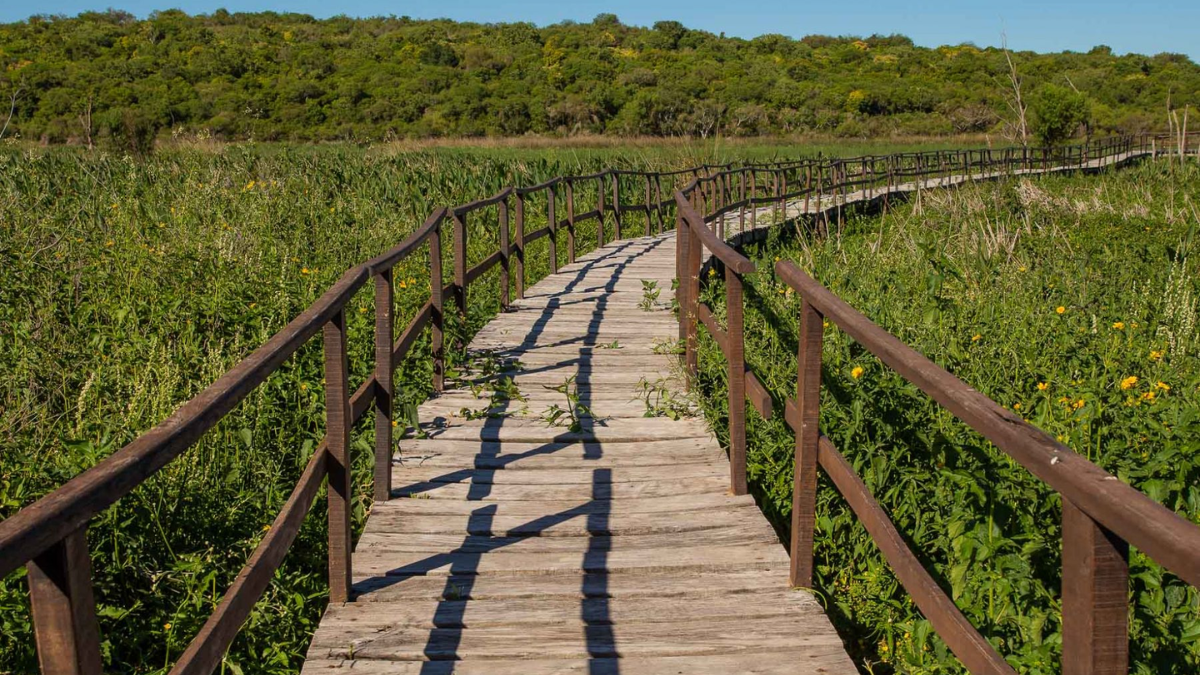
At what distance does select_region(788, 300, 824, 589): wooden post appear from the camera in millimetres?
3656

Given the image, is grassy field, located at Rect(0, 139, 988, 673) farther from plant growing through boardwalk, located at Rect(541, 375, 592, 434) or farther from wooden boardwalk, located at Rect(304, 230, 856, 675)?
plant growing through boardwalk, located at Rect(541, 375, 592, 434)

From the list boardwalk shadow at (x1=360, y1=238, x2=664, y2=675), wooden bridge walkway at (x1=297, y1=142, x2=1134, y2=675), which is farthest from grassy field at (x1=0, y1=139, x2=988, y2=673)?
boardwalk shadow at (x1=360, y1=238, x2=664, y2=675)

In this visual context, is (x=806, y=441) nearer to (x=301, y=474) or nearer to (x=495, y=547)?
(x=495, y=547)

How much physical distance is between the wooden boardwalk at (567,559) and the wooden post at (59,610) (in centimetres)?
178

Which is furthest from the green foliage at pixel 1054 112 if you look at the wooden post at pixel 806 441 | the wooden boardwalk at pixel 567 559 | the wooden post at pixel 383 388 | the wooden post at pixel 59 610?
the wooden post at pixel 59 610

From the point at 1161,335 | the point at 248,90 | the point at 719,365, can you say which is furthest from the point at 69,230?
the point at 248,90

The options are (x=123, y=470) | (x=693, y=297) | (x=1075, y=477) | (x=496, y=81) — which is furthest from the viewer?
(x=496, y=81)

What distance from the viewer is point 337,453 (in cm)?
373

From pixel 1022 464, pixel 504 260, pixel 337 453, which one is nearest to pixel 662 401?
pixel 337 453

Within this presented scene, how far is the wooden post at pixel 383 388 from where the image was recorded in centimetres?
473

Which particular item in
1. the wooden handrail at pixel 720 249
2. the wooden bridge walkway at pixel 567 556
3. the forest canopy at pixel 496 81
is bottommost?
the wooden bridge walkway at pixel 567 556

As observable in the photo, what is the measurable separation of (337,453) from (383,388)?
109cm

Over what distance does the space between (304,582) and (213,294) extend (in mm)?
3494

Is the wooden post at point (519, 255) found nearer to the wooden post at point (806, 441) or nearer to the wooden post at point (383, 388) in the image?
the wooden post at point (383, 388)
